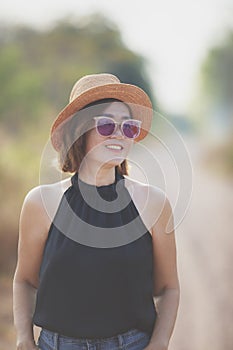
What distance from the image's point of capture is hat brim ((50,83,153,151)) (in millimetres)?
2457

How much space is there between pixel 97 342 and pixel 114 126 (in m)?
0.72

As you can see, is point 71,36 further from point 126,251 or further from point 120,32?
point 126,251

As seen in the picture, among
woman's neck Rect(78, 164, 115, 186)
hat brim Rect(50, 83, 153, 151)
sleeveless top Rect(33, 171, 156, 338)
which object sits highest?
hat brim Rect(50, 83, 153, 151)

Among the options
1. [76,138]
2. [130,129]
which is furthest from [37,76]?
[130,129]

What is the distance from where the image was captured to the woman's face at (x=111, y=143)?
240 cm

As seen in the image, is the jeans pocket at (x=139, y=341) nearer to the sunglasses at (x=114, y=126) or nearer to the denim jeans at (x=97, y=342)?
the denim jeans at (x=97, y=342)

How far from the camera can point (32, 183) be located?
8922mm

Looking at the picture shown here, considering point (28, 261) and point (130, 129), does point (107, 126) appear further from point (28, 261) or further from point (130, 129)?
point (28, 261)

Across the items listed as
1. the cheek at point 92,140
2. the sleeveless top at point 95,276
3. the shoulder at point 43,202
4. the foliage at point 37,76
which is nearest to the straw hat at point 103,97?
the cheek at point 92,140

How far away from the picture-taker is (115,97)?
Result: 2490mm

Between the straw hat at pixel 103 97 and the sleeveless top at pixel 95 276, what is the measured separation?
34 centimetres

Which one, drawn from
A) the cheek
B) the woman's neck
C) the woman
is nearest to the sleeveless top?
the woman

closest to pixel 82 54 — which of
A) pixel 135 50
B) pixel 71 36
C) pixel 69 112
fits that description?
pixel 71 36

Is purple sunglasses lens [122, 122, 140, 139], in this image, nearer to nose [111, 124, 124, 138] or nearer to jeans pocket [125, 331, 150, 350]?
nose [111, 124, 124, 138]
